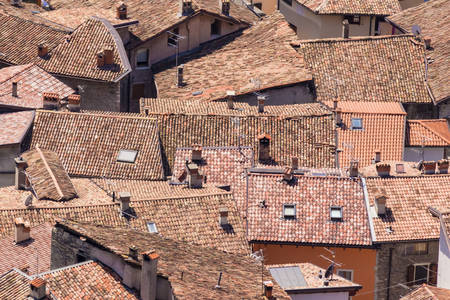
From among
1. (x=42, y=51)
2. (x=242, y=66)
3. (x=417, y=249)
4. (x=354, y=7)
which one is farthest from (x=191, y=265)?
(x=354, y=7)

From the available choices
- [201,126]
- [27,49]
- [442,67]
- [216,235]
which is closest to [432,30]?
[442,67]

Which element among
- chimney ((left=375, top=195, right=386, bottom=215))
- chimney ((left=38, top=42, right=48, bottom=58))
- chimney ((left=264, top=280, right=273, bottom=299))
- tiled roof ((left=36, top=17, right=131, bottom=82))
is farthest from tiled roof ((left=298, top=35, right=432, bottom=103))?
chimney ((left=264, top=280, right=273, bottom=299))

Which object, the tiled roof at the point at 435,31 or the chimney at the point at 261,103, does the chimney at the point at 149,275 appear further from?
the tiled roof at the point at 435,31

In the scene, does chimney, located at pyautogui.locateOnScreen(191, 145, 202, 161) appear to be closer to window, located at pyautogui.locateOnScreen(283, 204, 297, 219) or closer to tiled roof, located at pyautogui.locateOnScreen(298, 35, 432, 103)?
window, located at pyautogui.locateOnScreen(283, 204, 297, 219)

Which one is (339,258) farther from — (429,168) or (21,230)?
(21,230)

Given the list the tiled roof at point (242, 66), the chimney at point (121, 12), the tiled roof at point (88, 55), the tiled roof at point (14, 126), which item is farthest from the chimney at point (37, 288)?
the chimney at point (121, 12)
